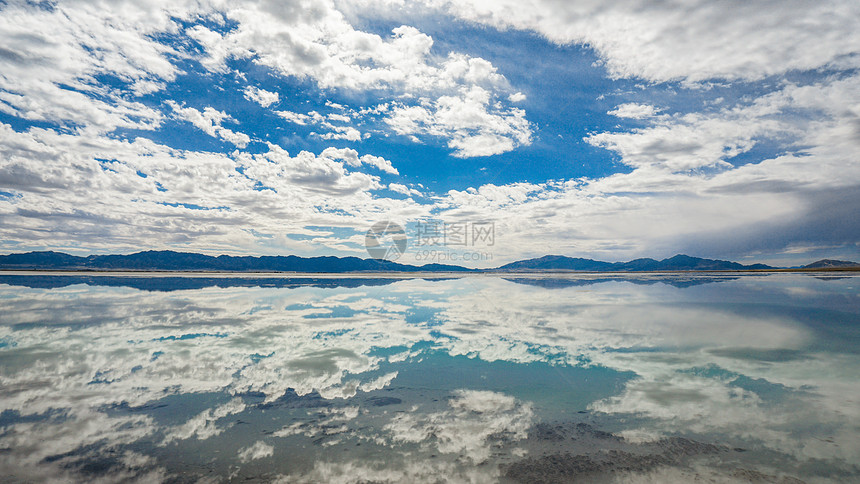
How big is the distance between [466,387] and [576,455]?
4.55 metres

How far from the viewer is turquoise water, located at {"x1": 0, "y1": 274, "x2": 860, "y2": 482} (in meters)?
6.92

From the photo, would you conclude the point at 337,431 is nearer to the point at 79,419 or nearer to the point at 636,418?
the point at 79,419

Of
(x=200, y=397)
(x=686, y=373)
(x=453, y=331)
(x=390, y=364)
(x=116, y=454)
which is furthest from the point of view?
(x=453, y=331)

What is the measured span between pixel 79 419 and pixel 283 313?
18.7m

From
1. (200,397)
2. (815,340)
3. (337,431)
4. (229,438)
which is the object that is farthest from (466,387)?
(815,340)

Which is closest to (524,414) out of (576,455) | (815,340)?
(576,455)

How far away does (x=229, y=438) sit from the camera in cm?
796

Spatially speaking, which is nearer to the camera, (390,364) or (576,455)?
(576,455)

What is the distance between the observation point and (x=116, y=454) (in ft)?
23.9

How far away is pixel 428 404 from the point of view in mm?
10070

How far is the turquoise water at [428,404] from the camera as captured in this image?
6918mm

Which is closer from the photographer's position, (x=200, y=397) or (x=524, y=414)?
(x=524, y=414)

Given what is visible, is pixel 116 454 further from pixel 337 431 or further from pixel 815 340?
pixel 815 340

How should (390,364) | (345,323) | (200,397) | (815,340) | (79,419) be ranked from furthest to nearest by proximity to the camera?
(345,323) < (815,340) < (390,364) < (200,397) < (79,419)
